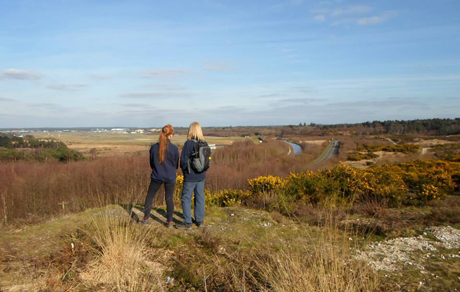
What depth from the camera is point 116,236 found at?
439 centimetres

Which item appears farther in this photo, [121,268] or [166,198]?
[166,198]

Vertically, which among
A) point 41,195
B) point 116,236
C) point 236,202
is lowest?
point 41,195

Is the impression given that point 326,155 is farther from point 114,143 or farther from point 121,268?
point 121,268

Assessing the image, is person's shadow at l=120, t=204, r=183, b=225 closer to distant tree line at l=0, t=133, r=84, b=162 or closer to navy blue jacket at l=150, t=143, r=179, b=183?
navy blue jacket at l=150, t=143, r=179, b=183

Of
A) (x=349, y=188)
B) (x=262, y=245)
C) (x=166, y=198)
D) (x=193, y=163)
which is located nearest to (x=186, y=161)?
(x=193, y=163)

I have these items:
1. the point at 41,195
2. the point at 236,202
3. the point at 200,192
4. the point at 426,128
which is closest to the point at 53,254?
the point at 200,192

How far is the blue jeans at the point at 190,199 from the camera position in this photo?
19.6 feet

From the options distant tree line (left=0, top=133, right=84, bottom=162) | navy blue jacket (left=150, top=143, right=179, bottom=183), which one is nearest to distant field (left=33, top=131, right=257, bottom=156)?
distant tree line (left=0, top=133, right=84, bottom=162)

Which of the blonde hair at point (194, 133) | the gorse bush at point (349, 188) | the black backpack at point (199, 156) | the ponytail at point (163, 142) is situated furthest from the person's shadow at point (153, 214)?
the gorse bush at point (349, 188)

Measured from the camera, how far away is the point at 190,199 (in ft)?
19.8

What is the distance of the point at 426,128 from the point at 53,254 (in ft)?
376

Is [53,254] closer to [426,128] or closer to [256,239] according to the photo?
[256,239]

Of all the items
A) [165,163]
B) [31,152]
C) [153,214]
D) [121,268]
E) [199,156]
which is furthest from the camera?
[31,152]

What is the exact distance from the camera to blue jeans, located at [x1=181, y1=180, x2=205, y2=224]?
597 centimetres
